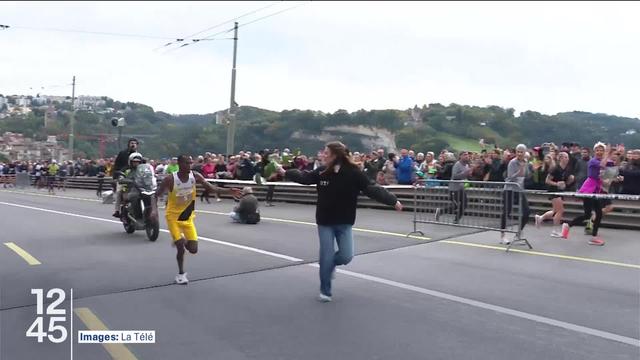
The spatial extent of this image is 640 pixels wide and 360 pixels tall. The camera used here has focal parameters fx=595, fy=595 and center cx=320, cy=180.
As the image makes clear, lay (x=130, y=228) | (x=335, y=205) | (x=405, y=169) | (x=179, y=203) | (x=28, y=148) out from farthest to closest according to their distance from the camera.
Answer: (x=28, y=148)
(x=405, y=169)
(x=130, y=228)
(x=179, y=203)
(x=335, y=205)

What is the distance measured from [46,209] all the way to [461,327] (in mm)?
17712

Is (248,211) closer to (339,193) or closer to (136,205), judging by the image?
(136,205)

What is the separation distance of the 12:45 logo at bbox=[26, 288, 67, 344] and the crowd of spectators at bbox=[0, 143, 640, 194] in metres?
3.50

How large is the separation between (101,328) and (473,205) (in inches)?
319

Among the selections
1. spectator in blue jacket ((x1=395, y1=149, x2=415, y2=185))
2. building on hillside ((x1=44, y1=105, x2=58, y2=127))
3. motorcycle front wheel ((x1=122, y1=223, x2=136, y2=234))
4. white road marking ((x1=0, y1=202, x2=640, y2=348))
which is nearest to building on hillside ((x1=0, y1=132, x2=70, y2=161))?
building on hillside ((x1=44, y1=105, x2=58, y2=127))

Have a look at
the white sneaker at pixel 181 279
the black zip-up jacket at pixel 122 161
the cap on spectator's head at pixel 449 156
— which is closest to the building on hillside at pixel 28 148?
the black zip-up jacket at pixel 122 161

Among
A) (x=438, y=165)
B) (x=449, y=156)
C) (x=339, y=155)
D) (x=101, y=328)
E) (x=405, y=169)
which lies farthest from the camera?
(x=405, y=169)

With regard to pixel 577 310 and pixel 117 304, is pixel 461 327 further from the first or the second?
pixel 117 304

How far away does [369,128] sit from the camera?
29.8 meters

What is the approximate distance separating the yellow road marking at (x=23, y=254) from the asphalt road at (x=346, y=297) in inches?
5.0

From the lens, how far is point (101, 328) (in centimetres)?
585

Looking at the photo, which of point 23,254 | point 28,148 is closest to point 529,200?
point 23,254

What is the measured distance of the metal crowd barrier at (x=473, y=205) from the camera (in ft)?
36.3

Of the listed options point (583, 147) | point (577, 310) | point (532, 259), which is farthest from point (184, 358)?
point (583, 147)
